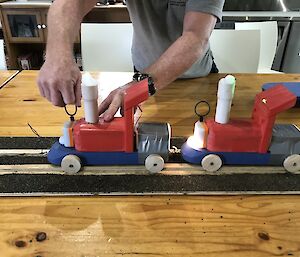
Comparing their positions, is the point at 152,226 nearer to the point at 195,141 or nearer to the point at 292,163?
the point at 195,141

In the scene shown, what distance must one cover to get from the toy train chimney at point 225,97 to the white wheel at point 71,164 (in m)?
0.30

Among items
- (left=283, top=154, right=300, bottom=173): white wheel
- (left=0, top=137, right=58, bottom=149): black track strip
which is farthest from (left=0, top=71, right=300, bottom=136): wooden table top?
(left=283, top=154, right=300, bottom=173): white wheel

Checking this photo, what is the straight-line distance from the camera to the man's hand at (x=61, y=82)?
2.12 ft

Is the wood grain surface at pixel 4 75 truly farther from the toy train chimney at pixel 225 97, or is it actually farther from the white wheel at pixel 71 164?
the toy train chimney at pixel 225 97

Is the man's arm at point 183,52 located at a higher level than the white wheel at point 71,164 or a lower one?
higher

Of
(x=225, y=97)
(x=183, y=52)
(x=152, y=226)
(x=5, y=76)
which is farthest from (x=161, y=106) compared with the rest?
(x=5, y=76)

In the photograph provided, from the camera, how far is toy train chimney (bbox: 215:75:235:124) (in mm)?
608

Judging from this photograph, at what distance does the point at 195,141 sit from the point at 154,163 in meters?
0.10

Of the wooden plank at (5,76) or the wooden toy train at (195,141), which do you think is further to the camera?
the wooden plank at (5,76)

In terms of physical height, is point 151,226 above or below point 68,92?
below

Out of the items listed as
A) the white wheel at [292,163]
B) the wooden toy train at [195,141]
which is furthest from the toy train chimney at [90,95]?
the white wheel at [292,163]

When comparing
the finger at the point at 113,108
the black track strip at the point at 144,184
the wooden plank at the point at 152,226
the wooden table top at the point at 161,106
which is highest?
the finger at the point at 113,108

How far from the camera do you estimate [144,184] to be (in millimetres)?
606

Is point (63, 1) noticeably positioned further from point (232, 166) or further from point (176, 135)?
point (232, 166)
